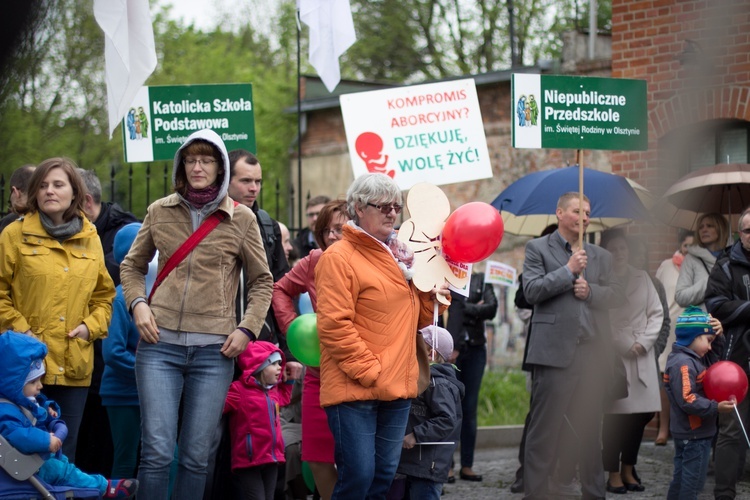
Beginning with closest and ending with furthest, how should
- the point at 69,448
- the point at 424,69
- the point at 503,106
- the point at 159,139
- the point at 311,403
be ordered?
the point at 69,448 → the point at 311,403 → the point at 159,139 → the point at 503,106 → the point at 424,69

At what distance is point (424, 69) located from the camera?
92.0ft

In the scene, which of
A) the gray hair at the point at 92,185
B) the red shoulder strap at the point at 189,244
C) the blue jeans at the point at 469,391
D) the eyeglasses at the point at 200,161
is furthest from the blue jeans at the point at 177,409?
the blue jeans at the point at 469,391

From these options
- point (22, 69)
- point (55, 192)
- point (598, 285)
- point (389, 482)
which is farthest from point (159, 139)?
point (22, 69)

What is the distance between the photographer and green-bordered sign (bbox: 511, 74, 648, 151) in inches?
269

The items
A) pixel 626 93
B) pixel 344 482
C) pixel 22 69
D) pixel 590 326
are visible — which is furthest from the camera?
pixel 626 93

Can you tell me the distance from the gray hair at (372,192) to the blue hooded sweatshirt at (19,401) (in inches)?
57.7

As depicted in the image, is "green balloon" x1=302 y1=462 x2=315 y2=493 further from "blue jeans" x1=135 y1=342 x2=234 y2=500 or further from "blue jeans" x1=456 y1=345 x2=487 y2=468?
"blue jeans" x1=456 y1=345 x2=487 y2=468

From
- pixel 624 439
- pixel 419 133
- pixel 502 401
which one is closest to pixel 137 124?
pixel 419 133

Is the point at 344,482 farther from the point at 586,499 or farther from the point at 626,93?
the point at 626,93

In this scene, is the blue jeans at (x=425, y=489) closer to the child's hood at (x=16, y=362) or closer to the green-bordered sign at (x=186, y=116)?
the child's hood at (x=16, y=362)

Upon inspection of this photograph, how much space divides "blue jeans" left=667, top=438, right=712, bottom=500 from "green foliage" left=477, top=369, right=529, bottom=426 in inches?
185

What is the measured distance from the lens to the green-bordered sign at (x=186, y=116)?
7320 millimetres

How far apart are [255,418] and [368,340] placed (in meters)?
0.95

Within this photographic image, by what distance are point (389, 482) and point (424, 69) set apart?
24.4 metres
